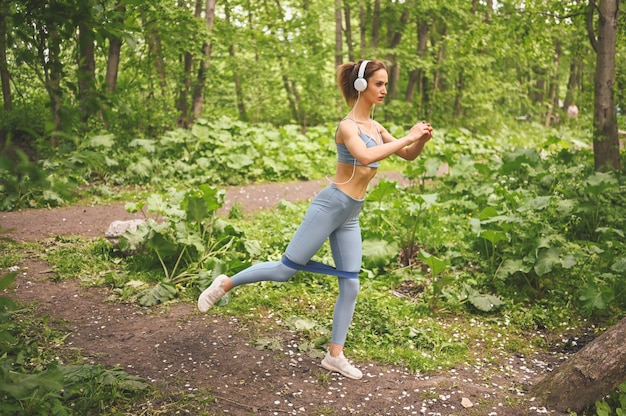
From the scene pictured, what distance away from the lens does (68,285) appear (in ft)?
17.5

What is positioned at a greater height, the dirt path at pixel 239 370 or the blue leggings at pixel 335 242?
the blue leggings at pixel 335 242

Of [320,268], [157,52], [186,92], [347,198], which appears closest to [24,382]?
[320,268]

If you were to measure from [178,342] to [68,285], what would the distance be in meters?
1.60

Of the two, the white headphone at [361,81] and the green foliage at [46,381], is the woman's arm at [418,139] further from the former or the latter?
the green foliage at [46,381]

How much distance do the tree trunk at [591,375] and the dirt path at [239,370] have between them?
0.60ft

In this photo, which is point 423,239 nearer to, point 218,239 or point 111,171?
point 218,239

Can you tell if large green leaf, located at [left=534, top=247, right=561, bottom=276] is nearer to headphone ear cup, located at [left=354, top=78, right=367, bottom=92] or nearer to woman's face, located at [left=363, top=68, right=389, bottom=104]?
woman's face, located at [left=363, top=68, right=389, bottom=104]

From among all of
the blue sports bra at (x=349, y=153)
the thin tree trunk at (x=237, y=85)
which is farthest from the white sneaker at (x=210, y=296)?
the thin tree trunk at (x=237, y=85)

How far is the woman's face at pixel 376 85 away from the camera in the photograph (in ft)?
12.4

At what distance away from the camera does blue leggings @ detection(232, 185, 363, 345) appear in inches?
148

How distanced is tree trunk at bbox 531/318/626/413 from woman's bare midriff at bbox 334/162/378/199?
1.69m

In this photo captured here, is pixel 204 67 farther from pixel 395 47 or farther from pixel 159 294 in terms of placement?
pixel 159 294

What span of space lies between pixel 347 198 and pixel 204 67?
9.38 m

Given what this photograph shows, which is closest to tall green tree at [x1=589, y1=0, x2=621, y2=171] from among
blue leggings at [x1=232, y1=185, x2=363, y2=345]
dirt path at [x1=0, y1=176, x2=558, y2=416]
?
dirt path at [x1=0, y1=176, x2=558, y2=416]
